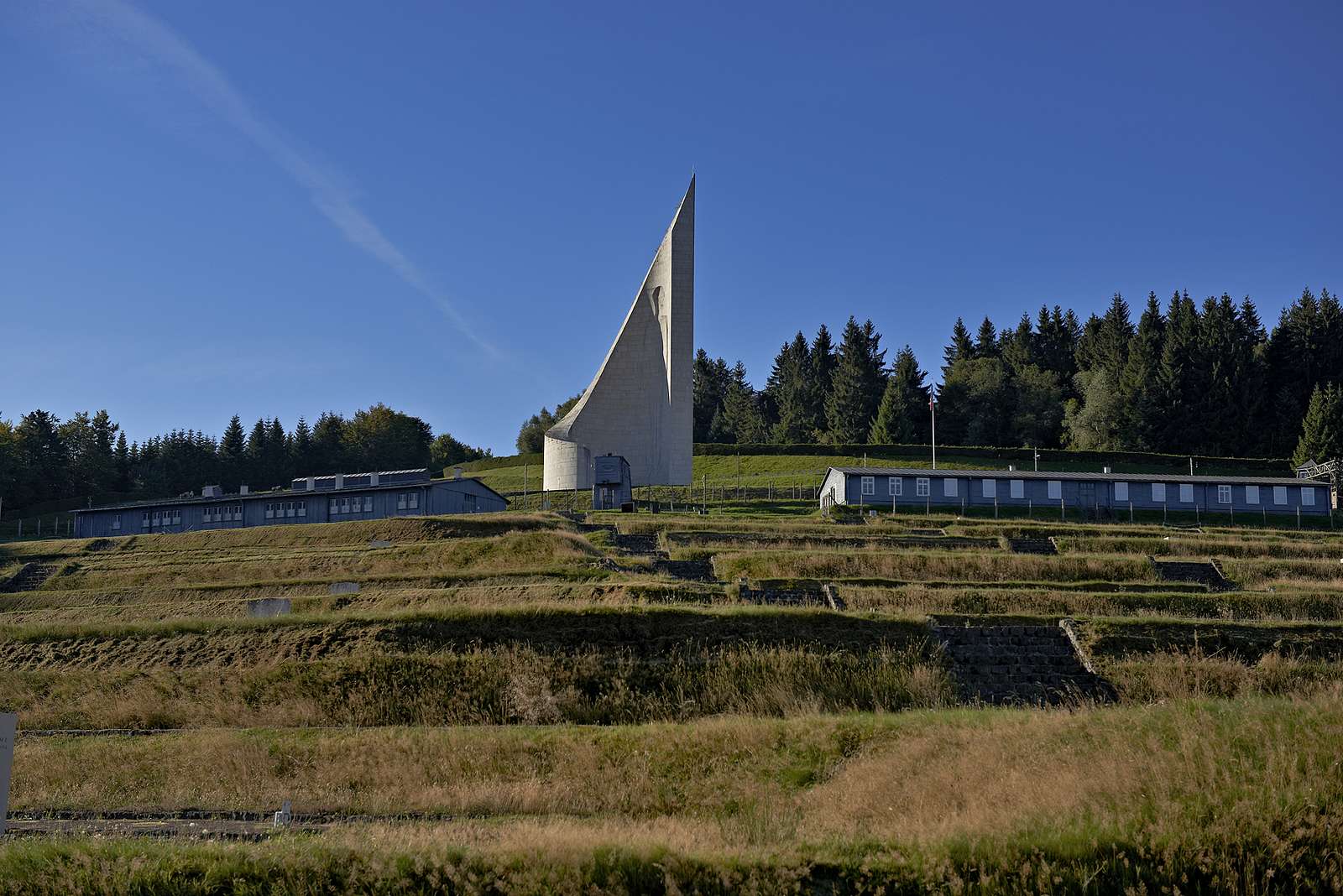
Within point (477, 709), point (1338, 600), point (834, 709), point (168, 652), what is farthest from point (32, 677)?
point (1338, 600)

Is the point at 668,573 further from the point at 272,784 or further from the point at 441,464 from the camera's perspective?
the point at 441,464

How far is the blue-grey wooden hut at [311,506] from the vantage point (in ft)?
172

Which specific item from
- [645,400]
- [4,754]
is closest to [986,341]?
[645,400]

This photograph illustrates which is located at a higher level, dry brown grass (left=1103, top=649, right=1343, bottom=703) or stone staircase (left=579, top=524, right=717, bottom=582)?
stone staircase (left=579, top=524, right=717, bottom=582)

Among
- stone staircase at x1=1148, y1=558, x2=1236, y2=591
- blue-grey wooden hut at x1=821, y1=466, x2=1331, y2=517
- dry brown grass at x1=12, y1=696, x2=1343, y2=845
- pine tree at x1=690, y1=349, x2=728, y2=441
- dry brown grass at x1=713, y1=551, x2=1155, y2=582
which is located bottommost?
dry brown grass at x1=12, y1=696, x2=1343, y2=845

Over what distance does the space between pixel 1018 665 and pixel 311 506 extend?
41.6 metres

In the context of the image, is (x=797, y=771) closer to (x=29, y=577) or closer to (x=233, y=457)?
(x=29, y=577)

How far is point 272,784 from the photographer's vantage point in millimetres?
14484

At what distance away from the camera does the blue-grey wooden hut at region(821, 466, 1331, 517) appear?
5116 centimetres

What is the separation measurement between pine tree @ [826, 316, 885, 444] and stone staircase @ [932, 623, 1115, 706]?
7560cm

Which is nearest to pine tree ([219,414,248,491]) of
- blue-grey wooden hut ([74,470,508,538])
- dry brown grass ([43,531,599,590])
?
blue-grey wooden hut ([74,470,508,538])

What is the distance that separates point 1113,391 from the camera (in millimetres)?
88375

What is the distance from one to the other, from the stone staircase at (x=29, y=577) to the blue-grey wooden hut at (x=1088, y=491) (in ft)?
107

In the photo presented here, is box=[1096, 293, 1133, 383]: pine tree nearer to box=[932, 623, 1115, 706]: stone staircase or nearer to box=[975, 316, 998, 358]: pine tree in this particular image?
box=[975, 316, 998, 358]: pine tree
